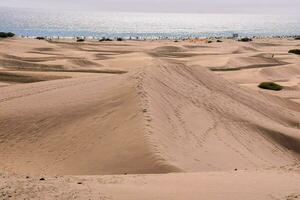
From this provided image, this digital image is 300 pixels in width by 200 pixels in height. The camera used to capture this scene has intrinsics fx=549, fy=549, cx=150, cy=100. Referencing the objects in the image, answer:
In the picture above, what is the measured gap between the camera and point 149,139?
1098 centimetres

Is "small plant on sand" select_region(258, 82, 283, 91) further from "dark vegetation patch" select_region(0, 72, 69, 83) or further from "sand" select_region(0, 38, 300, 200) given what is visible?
"dark vegetation patch" select_region(0, 72, 69, 83)

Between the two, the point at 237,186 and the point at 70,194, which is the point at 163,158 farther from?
the point at 70,194

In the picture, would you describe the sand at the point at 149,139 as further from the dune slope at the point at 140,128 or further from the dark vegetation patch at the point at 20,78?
the dark vegetation patch at the point at 20,78

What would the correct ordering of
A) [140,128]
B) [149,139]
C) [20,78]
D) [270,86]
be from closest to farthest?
1. [149,139]
2. [140,128]
3. [20,78]
4. [270,86]

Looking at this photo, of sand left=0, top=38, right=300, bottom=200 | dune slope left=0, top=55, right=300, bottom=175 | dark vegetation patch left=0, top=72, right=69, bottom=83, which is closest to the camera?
sand left=0, top=38, right=300, bottom=200

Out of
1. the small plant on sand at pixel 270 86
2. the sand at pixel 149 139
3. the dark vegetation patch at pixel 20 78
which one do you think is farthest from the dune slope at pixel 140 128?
the small plant on sand at pixel 270 86

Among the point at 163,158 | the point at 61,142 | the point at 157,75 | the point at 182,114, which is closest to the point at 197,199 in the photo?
the point at 163,158

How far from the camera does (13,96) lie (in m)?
16.6

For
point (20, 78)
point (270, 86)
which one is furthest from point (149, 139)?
point (270, 86)

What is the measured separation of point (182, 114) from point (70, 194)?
7.08 meters

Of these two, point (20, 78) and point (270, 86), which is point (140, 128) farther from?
point (270, 86)

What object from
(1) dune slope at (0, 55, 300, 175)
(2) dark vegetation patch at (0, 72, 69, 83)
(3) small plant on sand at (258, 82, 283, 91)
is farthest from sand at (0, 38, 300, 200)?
(3) small plant on sand at (258, 82, 283, 91)

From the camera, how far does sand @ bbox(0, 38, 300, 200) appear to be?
7.99 m

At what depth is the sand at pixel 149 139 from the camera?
26.2ft
